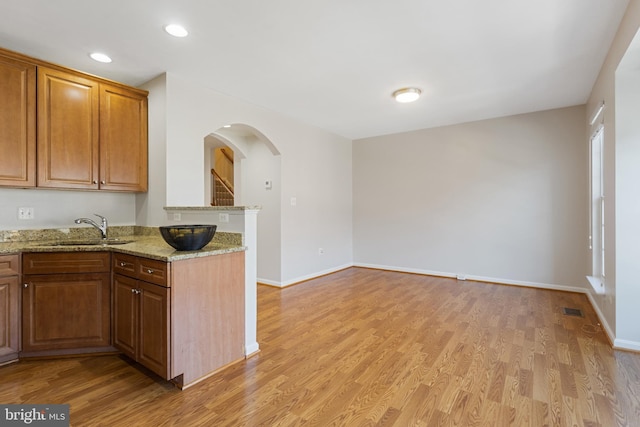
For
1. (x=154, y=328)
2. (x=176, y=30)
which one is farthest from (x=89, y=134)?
(x=154, y=328)

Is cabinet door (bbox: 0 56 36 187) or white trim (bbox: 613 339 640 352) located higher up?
cabinet door (bbox: 0 56 36 187)

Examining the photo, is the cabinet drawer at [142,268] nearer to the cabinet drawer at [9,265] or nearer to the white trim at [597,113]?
the cabinet drawer at [9,265]

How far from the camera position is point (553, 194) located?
4242mm

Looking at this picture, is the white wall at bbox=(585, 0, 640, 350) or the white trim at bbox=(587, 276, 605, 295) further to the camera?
the white trim at bbox=(587, 276, 605, 295)

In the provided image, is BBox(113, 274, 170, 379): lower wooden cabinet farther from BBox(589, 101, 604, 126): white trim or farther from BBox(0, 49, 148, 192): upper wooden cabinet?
BBox(589, 101, 604, 126): white trim

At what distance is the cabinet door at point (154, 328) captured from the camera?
195cm

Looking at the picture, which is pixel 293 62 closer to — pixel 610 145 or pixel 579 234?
pixel 610 145

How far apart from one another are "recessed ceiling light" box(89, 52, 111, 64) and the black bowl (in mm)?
1771

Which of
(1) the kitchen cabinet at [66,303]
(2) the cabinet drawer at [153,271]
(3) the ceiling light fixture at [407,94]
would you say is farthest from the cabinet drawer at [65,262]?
(3) the ceiling light fixture at [407,94]

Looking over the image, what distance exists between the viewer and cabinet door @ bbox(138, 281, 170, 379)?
1954mm

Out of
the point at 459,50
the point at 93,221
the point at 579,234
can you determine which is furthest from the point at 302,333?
the point at 579,234

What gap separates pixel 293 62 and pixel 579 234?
419 cm

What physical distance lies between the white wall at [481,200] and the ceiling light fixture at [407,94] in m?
1.67

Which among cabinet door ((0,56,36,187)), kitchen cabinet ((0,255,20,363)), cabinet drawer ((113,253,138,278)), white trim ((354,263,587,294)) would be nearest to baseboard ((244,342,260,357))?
cabinet drawer ((113,253,138,278))
